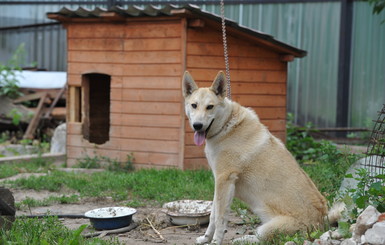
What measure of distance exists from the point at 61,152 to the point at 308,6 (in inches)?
237

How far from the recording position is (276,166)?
4.16 meters

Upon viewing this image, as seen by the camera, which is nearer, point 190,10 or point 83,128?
point 190,10

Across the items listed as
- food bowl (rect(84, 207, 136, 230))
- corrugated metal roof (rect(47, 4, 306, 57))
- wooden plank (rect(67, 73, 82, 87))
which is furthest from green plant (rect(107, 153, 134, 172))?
food bowl (rect(84, 207, 136, 230))

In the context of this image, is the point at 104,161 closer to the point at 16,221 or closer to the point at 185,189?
the point at 185,189

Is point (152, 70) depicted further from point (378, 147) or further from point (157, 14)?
point (378, 147)

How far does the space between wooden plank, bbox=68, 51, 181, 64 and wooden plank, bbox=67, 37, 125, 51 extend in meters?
0.07

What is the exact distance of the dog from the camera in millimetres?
4035

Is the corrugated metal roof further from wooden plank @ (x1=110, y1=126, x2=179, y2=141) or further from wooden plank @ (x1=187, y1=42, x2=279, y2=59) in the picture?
wooden plank @ (x1=110, y1=126, x2=179, y2=141)

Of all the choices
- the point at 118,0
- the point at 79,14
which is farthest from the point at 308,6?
the point at 79,14

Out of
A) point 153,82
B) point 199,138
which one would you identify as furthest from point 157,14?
point 199,138

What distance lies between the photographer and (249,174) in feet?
13.5

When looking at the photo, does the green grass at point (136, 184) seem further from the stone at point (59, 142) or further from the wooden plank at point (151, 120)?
the stone at point (59, 142)

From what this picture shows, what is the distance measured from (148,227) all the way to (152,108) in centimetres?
310

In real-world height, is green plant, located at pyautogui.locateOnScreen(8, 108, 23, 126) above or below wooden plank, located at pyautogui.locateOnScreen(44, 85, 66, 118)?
below
